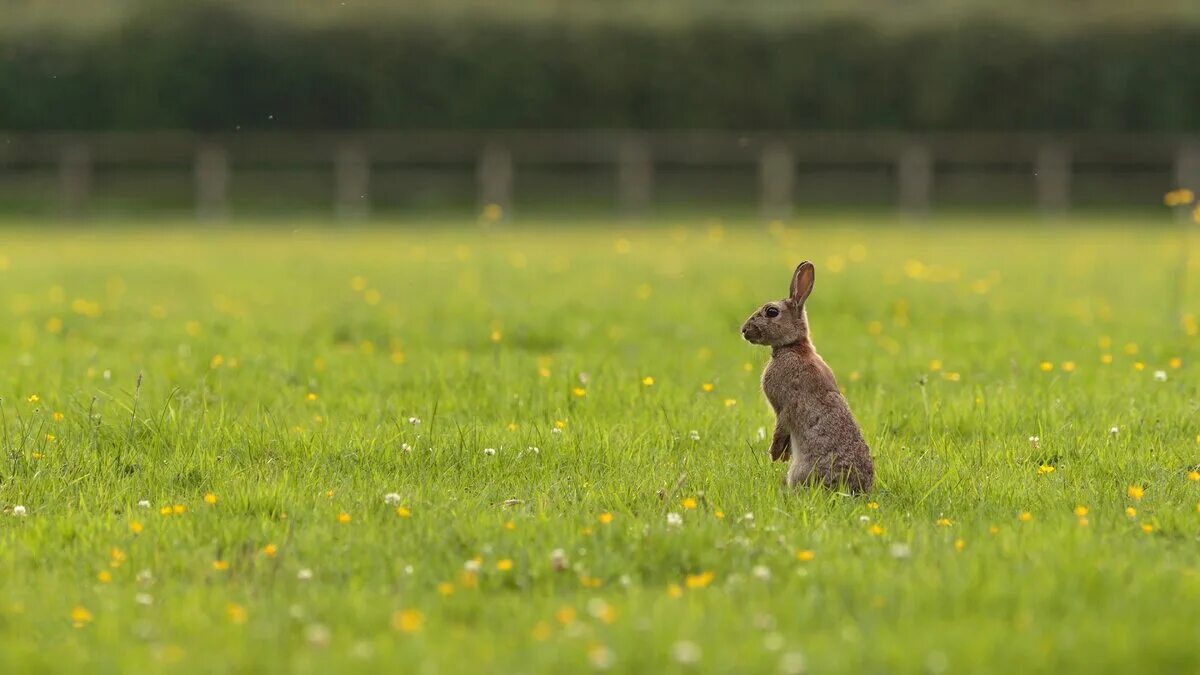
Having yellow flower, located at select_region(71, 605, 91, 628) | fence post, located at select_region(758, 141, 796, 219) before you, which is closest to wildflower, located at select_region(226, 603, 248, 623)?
yellow flower, located at select_region(71, 605, 91, 628)

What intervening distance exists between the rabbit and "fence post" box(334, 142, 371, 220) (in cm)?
2650

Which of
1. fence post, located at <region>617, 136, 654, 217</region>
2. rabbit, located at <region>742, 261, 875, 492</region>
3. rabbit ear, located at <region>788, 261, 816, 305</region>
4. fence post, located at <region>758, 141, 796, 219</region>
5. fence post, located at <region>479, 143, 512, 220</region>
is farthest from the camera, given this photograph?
fence post, located at <region>617, 136, 654, 217</region>

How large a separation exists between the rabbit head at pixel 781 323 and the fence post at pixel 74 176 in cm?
2844

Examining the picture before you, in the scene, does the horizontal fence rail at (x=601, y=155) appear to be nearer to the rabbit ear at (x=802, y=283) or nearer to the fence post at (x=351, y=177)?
the fence post at (x=351, y=177)

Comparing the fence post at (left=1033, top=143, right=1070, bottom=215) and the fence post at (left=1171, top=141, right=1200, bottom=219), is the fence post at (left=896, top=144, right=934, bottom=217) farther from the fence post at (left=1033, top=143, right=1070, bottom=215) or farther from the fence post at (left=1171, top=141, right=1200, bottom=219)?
the fence post at (left=1171, top=141, right=1200, bottom=219)

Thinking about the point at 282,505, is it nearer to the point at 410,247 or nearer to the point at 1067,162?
the point at 410,247

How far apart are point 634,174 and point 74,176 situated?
485 inches

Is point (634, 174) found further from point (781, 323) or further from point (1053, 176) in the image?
point (781, 323)

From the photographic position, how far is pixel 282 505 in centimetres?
523

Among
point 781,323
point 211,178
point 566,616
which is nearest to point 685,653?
point 566,616

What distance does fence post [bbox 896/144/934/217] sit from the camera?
105ft

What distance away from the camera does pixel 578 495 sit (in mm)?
5477

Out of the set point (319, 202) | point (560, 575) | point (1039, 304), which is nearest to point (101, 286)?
A: point (1039, 304)

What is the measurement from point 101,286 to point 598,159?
19441 mm
